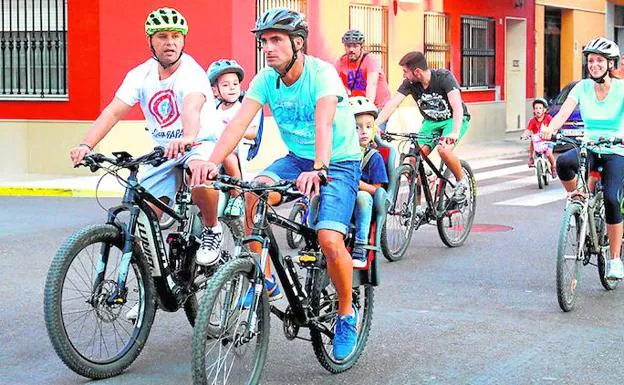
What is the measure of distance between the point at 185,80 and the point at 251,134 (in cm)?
363

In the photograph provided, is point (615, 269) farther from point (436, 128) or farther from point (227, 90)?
point (227, 90)

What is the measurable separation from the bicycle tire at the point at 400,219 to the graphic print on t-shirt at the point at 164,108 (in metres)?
3.96

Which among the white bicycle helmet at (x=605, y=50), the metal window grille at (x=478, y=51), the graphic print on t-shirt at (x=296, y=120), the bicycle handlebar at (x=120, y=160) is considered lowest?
the bicycle handlebar at (x=120, y=160)

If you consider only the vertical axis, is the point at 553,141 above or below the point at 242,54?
below

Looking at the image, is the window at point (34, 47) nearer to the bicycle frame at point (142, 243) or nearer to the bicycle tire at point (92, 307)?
Answer: the bicycle frame at point (142, 243)

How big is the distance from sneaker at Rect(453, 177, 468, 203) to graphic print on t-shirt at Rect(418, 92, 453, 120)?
2.14ft

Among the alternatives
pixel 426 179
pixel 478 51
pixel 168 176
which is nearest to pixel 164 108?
pixel 168 176

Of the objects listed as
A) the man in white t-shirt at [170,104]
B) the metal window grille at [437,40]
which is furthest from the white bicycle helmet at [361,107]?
the metal window grille at [437,40]

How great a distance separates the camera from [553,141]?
28.7 ft

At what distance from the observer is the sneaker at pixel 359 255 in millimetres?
6684

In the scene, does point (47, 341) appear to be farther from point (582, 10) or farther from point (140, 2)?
point (582, 10)

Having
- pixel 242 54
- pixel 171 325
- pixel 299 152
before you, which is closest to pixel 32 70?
pixel 242 54

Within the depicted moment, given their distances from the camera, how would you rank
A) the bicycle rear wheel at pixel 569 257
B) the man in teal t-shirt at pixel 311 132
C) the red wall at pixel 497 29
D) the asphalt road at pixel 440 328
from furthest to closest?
the red wall at pixel 497 29 → the bicycle rear wheel at pixel 569 257 → the asphalt road at pixel 440 328 → the man in teal t-shirt at pixel 311 132

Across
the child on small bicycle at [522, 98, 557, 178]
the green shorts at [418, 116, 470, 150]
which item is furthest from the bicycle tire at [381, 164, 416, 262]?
the child on small bicycle at [522, 98, 557, 178]
